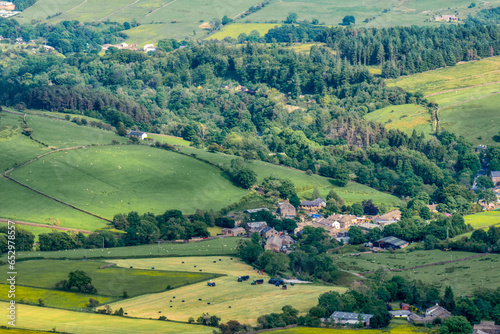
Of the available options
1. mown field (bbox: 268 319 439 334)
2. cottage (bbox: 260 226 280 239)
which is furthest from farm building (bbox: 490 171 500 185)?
mown field (bbox: 268 319 439 334)

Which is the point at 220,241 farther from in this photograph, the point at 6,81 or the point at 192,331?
the point at 6,81

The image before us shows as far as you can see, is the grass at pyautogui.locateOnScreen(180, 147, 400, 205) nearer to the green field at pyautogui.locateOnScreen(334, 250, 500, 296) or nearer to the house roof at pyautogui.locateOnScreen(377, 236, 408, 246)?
the house roof at pyautogui.locateOnScreen(377, 236, 408, 246)

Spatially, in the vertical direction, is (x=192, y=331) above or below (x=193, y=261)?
above

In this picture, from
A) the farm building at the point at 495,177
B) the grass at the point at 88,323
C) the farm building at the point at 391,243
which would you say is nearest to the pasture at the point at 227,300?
the grass at the point at 88,323

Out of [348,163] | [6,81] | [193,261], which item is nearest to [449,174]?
[348,163]

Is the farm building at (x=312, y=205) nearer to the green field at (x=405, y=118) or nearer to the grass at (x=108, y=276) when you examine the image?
the grass at (x=108, y=276)

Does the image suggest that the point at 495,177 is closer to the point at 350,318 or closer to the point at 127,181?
the point at 127,181
